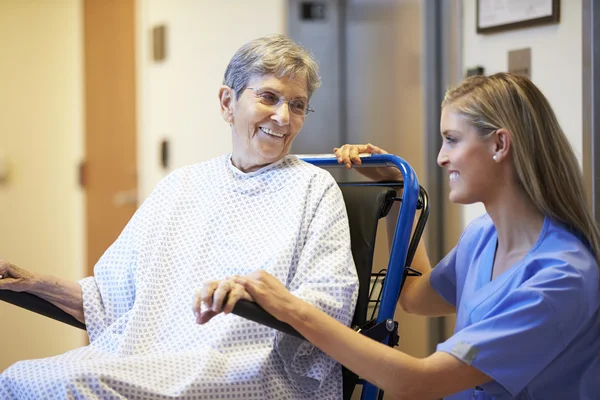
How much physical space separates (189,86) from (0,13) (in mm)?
978

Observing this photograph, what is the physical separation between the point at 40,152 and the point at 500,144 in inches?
120

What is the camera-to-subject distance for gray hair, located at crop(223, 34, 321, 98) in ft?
5.99

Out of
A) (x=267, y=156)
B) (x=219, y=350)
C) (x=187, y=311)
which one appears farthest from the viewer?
(x=267, y=156)

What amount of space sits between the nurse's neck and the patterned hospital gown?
1.06 ft

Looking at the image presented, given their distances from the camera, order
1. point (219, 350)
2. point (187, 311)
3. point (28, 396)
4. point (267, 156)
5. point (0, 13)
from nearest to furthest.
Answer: point (28, 396), point (219, 350), point (187, 311), point (267, 156), point (0, 13)

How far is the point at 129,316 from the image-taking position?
1781 mm

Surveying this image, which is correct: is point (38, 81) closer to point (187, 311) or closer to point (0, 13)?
point (0, 13)

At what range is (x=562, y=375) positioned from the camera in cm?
150

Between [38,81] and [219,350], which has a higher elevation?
[38,81]

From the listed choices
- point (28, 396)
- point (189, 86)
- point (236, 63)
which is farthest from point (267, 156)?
point (189, 86)

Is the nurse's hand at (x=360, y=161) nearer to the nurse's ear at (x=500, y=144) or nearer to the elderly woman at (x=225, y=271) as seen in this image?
the elderly woman at (x=225, y=271)

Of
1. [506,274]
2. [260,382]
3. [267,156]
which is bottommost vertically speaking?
[260,382]

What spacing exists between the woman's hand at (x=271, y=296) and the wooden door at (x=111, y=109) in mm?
2856

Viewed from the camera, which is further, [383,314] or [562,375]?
[383,314]
